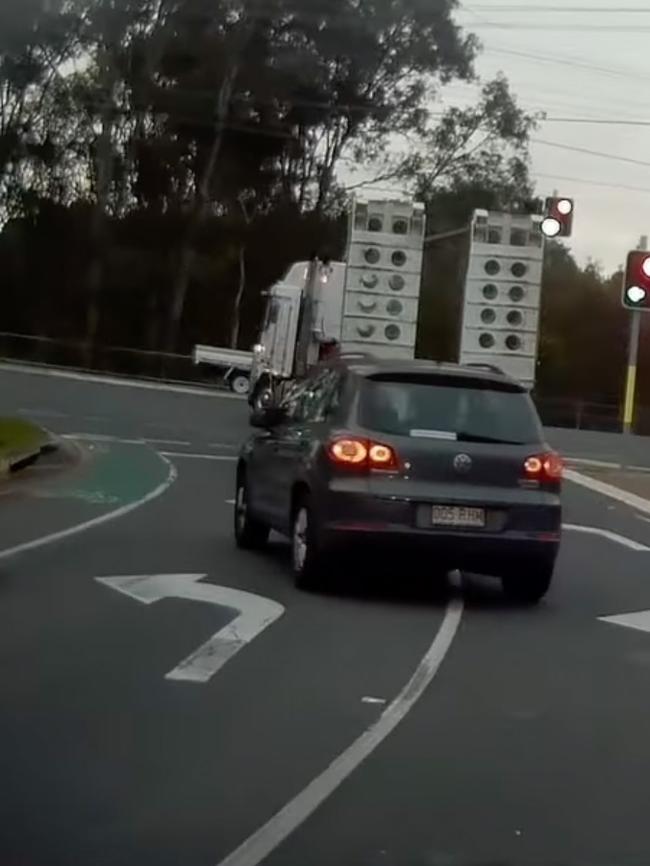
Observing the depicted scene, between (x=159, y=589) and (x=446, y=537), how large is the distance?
2.09 meters

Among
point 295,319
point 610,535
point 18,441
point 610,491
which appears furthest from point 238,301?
point 610,535

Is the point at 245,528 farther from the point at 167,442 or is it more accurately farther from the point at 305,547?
the point at 167,442

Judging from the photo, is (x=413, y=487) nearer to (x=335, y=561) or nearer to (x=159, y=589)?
(x=335, y=561)

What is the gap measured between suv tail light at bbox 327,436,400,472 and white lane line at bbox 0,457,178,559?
334 centimetres

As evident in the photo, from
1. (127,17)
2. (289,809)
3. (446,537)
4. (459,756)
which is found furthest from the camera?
(127,17)

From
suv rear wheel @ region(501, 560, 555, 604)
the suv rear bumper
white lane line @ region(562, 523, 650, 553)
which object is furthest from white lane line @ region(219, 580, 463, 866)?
white lane line @ region(562, 523, 650, 553)

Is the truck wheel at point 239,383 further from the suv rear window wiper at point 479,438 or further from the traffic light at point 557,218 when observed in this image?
the suv rear window wiper at point 479,438

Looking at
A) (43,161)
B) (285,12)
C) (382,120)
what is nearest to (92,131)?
(43,161)

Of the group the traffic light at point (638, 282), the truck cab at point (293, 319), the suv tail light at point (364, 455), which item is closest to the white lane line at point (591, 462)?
the truck cab at point (293, 319)

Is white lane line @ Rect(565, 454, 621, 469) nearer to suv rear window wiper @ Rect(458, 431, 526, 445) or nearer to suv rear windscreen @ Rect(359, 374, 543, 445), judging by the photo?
suv rear windscreen @ Rect(359, 374, 543, 445)

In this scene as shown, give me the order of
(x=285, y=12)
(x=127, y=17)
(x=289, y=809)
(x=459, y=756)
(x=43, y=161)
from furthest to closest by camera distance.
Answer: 1. (x=43, y=161)
2. (x=285, y=12)
3. (x=127, y=17)
4. (x=459, y=756)
5. (x=289, y=809)

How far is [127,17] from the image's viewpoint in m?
18.1

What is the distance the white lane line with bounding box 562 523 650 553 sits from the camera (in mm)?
18359

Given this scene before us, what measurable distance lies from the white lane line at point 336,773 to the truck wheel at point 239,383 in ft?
132
